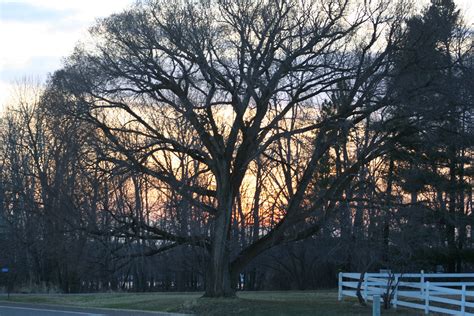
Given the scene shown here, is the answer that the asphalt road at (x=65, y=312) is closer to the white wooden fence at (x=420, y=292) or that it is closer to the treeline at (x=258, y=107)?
the treeline at (x=258, y=107)

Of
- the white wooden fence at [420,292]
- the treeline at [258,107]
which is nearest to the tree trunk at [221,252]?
the treeline at [258,107]

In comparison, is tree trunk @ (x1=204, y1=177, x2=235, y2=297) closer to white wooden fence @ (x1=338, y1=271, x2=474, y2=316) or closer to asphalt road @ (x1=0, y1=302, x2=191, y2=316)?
asphalt road @ (x1=0, y1=302, x2=191, y2=316)

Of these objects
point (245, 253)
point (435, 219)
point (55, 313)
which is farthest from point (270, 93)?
point (435, 219)

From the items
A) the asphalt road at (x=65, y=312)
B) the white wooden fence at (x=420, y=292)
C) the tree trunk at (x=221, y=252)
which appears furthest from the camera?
the tree trunk at (x=221, y=252)

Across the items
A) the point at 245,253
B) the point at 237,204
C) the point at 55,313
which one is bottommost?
the point at 55,313

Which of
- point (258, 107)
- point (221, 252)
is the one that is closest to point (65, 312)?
point (221, 252)

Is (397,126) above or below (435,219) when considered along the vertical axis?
above

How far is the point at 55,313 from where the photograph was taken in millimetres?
27625

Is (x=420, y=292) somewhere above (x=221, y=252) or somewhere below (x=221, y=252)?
below

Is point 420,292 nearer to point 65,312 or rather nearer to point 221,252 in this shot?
point 221,252

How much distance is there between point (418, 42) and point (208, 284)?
12790 mm

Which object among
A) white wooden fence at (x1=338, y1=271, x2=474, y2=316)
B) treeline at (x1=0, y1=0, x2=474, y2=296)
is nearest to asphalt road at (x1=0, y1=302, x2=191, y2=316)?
treeline at (x1=0, y1=0, x2=474, y2=296)

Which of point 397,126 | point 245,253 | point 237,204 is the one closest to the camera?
point 397,126

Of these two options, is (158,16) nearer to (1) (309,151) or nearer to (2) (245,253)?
(1) (309,151)
